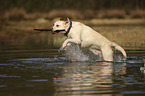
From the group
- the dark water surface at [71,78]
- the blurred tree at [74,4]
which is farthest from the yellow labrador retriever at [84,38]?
the blurred tree at [74,4]

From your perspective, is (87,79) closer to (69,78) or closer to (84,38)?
(69,78)

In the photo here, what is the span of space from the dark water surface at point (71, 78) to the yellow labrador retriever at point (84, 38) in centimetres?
43

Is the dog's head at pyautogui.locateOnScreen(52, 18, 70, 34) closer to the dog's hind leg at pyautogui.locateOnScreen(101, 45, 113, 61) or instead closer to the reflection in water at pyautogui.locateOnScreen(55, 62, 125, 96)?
the reflection in water at pyautogui.locateOnScreen(55, 62, 125, 96)

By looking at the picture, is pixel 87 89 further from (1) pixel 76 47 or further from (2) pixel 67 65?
(1) pixel 76 47

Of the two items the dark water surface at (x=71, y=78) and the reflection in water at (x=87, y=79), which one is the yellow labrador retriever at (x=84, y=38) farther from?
the reflection in water at (x=87, y=79)

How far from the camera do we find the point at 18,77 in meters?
10.1

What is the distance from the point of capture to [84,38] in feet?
44.2

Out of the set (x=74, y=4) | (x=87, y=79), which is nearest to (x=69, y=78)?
(x=87, y=79)

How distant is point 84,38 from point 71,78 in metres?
3.81

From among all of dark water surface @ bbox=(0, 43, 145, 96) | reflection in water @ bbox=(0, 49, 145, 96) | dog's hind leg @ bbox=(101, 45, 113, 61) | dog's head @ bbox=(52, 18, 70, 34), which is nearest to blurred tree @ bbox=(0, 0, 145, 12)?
dog's head @ bbox=(52, 18, 70, 34)

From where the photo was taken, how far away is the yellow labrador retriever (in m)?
13.2

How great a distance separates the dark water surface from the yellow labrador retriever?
0.43m

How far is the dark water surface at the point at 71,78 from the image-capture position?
8188 millimetres

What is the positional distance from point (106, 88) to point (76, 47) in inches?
214
